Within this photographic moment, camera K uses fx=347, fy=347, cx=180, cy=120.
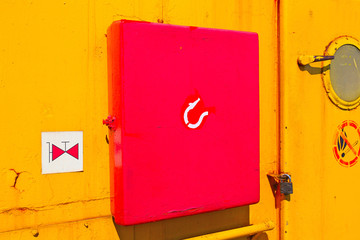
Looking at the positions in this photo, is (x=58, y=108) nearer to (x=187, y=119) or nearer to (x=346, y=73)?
(x=187, y=119)

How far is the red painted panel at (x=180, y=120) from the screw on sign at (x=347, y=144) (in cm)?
52

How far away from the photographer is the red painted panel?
995mm

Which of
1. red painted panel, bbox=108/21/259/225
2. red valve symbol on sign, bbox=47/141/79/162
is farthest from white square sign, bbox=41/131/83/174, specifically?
red painted panel, bbox=108/21/259/225

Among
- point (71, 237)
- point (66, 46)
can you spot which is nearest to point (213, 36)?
point (66, 46)

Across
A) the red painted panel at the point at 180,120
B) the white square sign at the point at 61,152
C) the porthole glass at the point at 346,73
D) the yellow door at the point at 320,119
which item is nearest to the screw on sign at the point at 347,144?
the yellow door at the point at 320,119

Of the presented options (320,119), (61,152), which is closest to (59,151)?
(61,152)

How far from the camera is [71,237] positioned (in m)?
1.06

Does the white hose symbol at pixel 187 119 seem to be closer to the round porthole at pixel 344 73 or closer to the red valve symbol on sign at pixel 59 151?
the red valve symbol on sign at pixel 59 151

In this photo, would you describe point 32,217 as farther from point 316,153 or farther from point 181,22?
point 316,153

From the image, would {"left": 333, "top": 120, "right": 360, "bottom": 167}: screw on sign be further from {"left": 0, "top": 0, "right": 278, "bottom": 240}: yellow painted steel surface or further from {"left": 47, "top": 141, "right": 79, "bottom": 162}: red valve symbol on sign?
{"left": 47, "top": 141, "right": 79, "bottom": 162}: red valve symbol on sign

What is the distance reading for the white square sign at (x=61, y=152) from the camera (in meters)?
1.02

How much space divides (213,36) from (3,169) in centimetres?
74

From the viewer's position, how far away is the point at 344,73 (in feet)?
4.97

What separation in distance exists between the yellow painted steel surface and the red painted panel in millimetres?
73
